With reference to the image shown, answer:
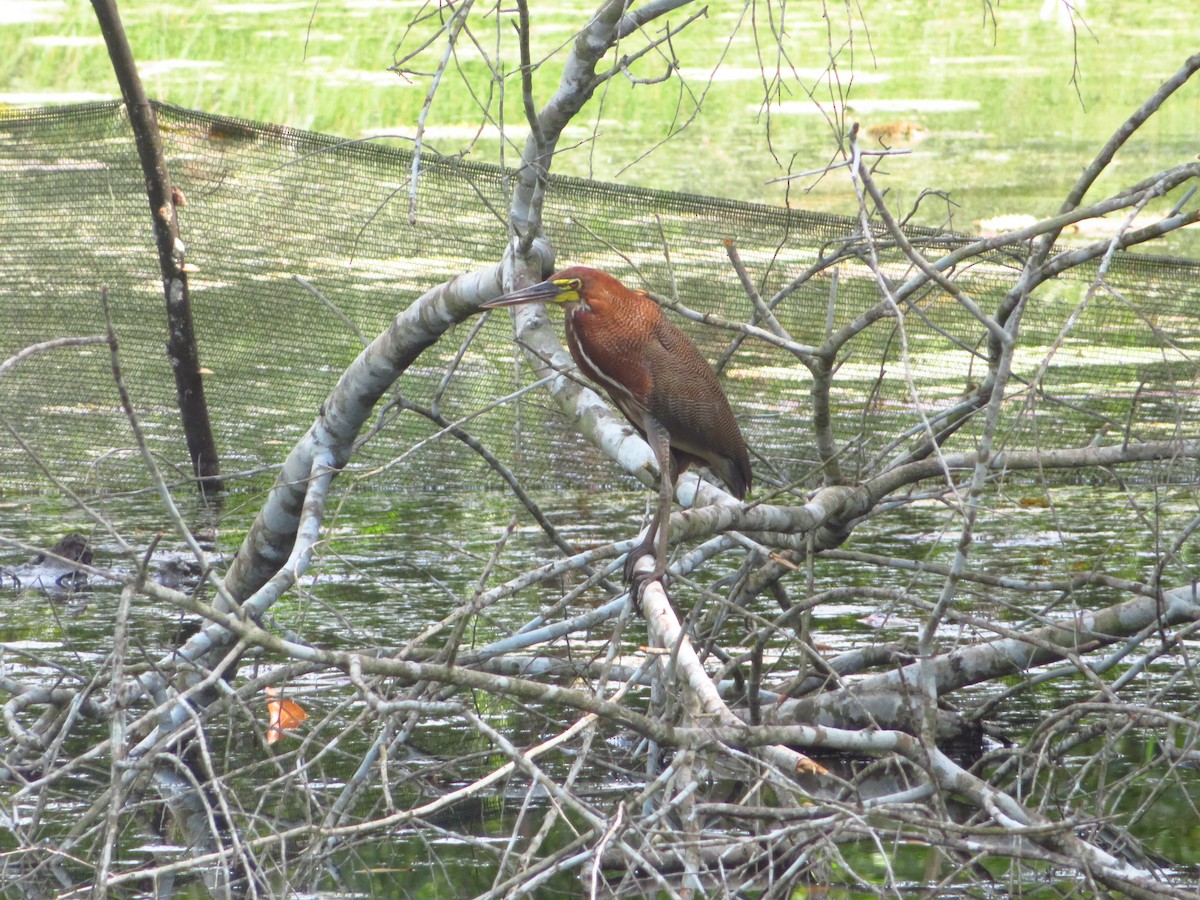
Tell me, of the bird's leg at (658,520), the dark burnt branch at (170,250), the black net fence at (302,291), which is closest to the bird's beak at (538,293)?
the bird's leg at (658,520)

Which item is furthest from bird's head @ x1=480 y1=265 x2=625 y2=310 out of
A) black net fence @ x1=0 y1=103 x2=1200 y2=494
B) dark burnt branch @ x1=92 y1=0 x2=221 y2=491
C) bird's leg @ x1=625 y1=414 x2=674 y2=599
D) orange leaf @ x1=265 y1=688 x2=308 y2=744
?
black net fence @ x1=0 y1=103 x2=1200 y2=494

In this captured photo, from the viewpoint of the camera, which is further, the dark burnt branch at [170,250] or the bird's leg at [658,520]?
the dark burnt branch at [170,250]

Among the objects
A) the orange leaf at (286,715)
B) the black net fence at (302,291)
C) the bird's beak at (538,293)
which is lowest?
the orange leaf at (286,715)

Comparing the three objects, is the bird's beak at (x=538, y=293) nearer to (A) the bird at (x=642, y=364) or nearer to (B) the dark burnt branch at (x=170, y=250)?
(A) the bird at (x=642, y=364)

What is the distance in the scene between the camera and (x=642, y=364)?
3.17 metres

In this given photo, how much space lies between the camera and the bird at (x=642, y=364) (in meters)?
3.12

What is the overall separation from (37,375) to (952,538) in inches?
128

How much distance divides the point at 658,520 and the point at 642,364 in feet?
1.06

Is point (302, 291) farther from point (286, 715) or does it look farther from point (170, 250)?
point (286, 715)

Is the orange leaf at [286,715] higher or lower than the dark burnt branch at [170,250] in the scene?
lower

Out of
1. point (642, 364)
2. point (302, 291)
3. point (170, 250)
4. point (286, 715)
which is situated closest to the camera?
point (642, 364)

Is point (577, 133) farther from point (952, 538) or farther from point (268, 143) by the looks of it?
point (952, 538)

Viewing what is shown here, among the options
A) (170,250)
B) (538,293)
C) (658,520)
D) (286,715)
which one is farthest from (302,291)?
(658,520)

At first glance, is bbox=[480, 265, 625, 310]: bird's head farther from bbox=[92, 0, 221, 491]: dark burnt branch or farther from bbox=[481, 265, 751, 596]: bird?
bbox=[92, 0, 221, 491]: dark burnt branch
